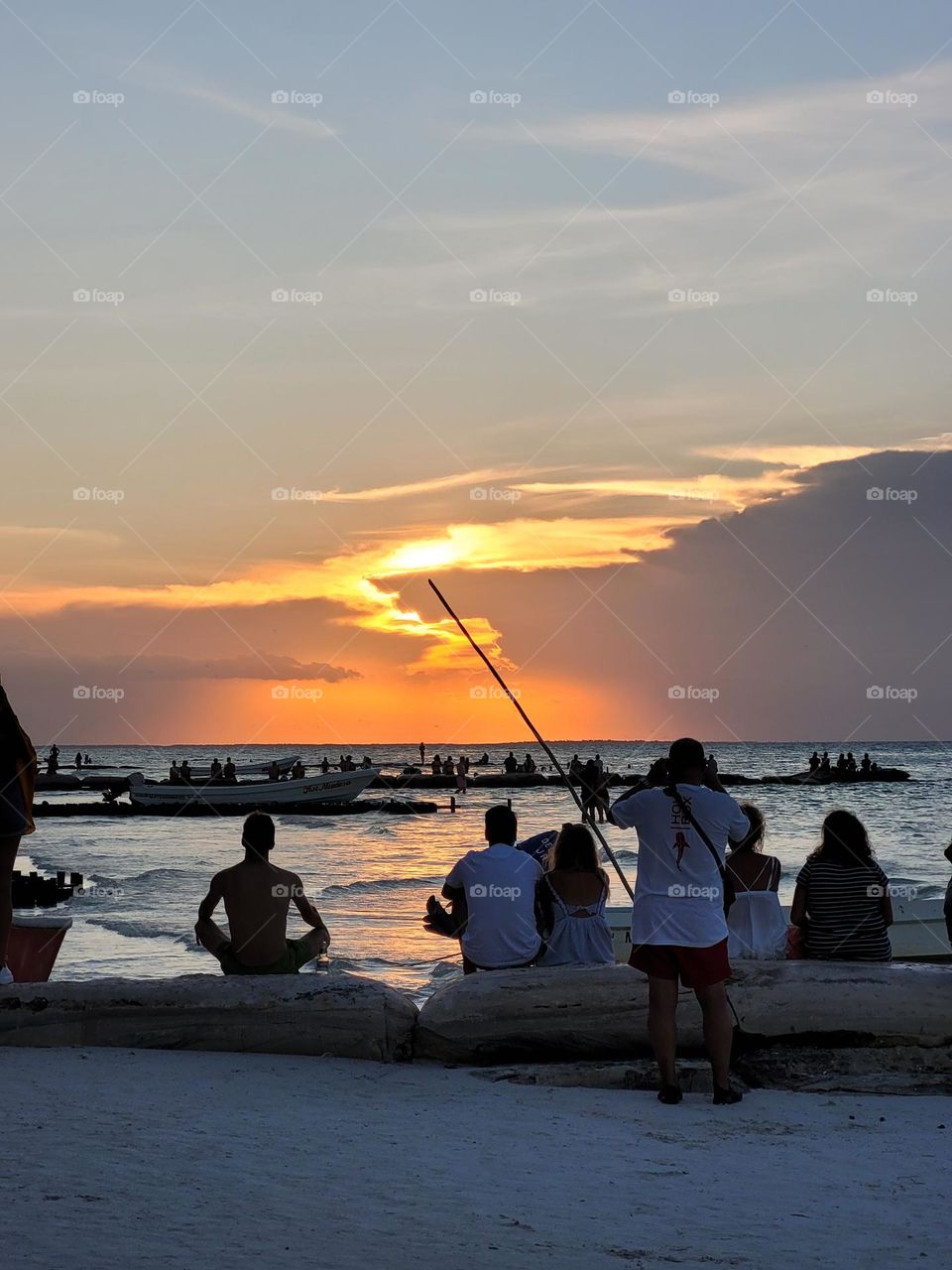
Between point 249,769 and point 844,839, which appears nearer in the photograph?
point 844,839

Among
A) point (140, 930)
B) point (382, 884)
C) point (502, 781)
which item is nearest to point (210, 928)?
point (140, 930)

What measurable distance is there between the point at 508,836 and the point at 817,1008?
6.62 ft

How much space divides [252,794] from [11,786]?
1942 inches

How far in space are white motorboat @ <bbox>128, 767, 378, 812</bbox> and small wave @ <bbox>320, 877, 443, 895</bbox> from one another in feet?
91.9

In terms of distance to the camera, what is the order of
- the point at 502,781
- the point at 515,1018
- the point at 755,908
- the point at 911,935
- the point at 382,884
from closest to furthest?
1. the point at 515,1018
2. the point at 755,908
3. the point at 911,935
4. the point at 382,884
5. the point at 502,781

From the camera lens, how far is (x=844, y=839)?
771cm

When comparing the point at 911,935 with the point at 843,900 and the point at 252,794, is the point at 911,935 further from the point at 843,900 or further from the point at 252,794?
the point at 252,794

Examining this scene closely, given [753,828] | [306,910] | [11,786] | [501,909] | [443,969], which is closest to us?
[11,786]

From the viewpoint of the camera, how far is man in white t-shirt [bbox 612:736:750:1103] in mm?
6449

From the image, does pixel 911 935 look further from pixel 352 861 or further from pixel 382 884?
pixel 352 861

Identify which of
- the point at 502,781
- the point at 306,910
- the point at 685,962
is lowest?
the point at 685,962

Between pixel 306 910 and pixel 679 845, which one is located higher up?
pixel 679 845

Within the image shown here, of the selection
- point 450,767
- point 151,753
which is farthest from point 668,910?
point 151,753

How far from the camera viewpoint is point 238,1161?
5.28 meters
